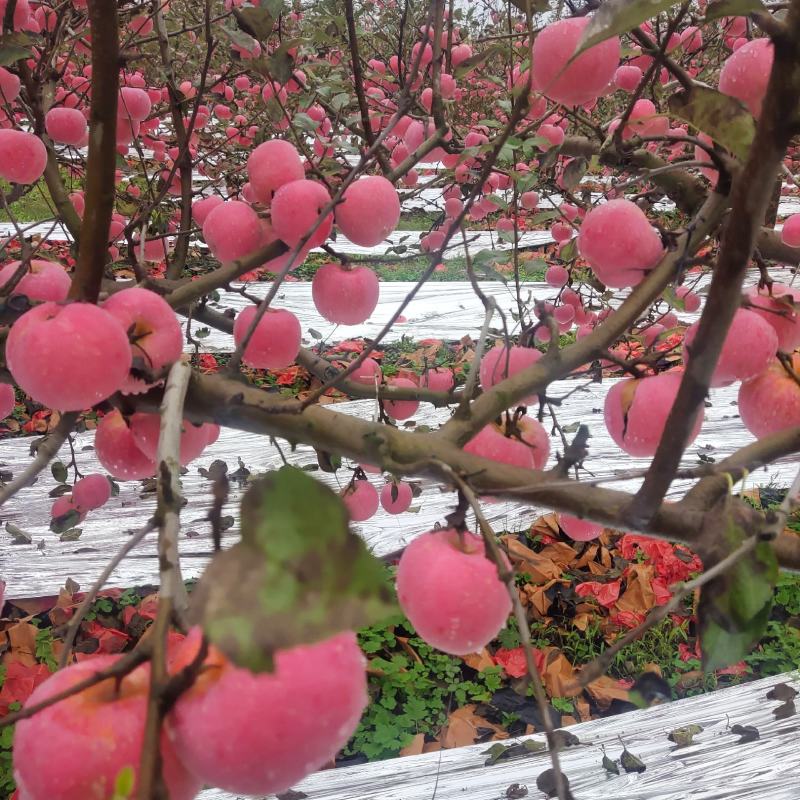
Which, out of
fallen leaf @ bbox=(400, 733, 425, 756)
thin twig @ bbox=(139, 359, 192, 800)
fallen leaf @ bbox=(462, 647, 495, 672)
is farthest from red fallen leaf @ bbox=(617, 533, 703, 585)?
thin twig @ bbox=(139, 359, 192, 800)

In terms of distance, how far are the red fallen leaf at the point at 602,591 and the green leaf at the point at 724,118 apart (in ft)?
4.68

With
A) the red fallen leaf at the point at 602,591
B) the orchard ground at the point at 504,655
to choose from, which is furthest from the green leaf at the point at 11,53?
the red fallen leaf at the point at 602,591

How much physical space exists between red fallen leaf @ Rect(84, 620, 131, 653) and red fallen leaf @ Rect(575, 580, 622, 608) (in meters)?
1.05

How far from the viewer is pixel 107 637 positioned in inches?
57.3

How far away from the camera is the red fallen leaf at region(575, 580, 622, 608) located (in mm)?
1610

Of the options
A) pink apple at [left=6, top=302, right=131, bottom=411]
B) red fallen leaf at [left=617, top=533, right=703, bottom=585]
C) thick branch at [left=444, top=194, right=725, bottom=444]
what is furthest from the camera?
red fallen leaf at [left=617, top=533, right=703, bottom=585]

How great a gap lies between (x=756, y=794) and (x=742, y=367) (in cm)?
90

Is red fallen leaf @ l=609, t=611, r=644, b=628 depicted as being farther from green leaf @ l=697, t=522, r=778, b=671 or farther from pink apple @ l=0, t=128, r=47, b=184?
pink apple @ l=0, t=128, r=47, b=184

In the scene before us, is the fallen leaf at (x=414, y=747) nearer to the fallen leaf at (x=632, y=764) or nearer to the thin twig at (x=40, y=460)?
the fallen leaf at (x=632, y=764)

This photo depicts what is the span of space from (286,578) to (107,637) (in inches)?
56.9

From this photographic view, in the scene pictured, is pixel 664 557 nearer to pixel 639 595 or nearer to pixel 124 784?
pixel 639 595

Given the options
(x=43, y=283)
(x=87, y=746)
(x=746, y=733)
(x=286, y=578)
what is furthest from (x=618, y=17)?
(x=746, y=733)

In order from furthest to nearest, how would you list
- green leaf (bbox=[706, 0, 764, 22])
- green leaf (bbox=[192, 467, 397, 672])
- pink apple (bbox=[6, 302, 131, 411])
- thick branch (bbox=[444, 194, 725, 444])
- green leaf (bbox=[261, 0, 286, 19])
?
green leaf (bbox=[261, 0, 286, 19]) → thick branch (bbox=[444, 194, 725, 444]) → pink apple (bbox=[6, 302, 131, 411]) → green leaf (bbox=[706, 0, 764, 22]) → green leaf (bbox=[192, 467, 397, 672])

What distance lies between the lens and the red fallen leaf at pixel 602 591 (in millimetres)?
1610
